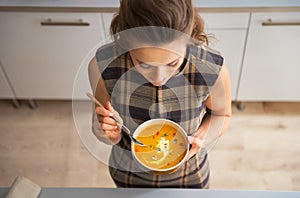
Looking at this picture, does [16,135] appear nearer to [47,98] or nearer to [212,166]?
[47,98]

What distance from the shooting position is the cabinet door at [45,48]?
4.84ft

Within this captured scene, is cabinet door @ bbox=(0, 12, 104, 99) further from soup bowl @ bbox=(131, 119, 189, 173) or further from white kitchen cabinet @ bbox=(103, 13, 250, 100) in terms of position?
soup bowl @ bbox=(131, 119, 189, 173)

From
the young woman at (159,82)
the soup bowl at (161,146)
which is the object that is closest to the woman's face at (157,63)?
the young woman at (159,82)

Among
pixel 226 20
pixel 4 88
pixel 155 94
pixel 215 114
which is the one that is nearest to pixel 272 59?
pixel 226 20

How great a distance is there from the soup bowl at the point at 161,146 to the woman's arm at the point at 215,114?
58 millimetres

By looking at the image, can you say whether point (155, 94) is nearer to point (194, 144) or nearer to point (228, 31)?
point (194, 144)

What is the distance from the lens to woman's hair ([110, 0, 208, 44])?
743 mm

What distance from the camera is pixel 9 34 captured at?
1557 mm

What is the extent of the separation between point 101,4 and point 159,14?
688 mm

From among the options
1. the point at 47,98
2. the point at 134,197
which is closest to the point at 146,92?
the point at 134,197

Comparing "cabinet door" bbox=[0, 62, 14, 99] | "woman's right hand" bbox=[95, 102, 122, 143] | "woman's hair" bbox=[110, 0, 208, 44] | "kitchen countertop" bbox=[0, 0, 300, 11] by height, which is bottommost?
"cabinet door" bbox=[0, 62, 14, 99]

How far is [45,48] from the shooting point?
1610 mm

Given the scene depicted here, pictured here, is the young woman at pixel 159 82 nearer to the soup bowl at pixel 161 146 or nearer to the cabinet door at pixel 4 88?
the soup bowl at pixel 161 146

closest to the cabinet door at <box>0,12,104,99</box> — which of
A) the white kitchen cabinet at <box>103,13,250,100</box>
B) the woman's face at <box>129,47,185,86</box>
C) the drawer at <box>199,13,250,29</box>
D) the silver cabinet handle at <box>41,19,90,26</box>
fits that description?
the silver cabinet handle at <box>41,19,90,26</box>
